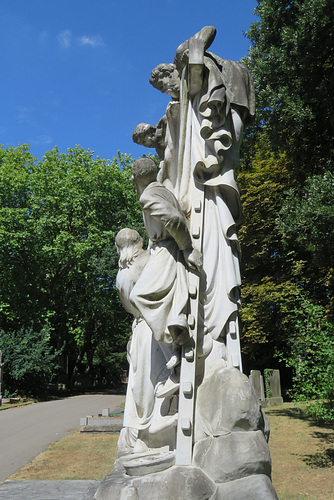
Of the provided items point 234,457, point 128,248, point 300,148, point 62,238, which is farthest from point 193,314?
point 62,238

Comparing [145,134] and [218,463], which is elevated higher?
[145,134]

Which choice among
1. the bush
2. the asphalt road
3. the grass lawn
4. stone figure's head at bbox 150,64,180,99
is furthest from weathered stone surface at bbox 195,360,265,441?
the asphalt road

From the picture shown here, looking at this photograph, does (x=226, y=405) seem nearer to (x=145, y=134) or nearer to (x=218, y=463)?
(x=218, y=463)

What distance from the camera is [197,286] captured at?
364 centimetres

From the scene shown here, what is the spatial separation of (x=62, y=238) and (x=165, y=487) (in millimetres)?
24994

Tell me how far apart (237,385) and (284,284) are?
1552cm

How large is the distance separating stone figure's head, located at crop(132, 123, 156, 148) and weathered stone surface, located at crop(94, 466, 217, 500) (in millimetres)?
3227

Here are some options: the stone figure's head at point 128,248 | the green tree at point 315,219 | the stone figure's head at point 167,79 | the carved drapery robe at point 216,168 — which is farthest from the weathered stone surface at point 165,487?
the green tree at point 315,219

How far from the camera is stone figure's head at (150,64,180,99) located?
4.75 metres

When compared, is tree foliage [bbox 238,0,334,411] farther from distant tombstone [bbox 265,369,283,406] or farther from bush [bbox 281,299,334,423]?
distant tombstone [bbox 265,369,283,406]

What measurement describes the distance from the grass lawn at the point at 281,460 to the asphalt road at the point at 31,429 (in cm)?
34

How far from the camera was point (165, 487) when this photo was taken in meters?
2.92

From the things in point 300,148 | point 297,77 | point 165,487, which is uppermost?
point 297,77

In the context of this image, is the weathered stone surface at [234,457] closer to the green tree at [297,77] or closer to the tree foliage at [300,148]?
the tree foliage at [300,148]
